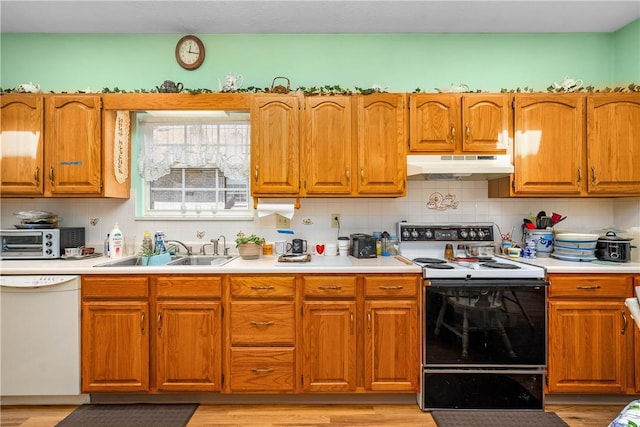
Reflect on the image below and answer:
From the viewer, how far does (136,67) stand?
9.67 feet

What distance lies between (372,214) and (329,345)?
1203 mm

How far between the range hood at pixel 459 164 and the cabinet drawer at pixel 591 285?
0.84 m

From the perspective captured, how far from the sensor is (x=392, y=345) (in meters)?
2.21

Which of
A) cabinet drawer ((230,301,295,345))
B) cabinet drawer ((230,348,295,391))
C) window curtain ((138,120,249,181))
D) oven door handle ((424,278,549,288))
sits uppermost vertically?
window curtain ((138,120,249,181))

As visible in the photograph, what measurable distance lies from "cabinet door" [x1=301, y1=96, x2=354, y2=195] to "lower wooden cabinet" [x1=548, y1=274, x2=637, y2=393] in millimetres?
1662

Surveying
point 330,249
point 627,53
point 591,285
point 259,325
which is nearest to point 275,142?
point 330,249

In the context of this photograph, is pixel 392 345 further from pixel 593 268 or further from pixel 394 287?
pixel 593 268

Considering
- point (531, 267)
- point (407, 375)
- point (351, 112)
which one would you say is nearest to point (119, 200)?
point (351, 112)

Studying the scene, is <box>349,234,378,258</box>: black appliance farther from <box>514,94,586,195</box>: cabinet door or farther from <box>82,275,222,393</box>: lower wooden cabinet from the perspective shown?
<box>514,94,586,195</box>: cabinet door

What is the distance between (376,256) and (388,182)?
1.98 ft

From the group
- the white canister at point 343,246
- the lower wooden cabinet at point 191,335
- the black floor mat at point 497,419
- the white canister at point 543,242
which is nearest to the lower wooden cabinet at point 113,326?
the lower wooden cabinet at point 191,335

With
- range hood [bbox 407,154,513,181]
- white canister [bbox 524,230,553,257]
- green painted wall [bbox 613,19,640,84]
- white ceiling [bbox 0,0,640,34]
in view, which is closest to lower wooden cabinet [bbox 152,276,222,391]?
range hood [bbox 407,154,513,181]

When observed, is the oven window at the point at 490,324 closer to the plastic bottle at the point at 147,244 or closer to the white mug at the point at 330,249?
the white mug at the point at 330,249

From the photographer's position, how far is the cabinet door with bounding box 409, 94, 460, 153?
2570mm
